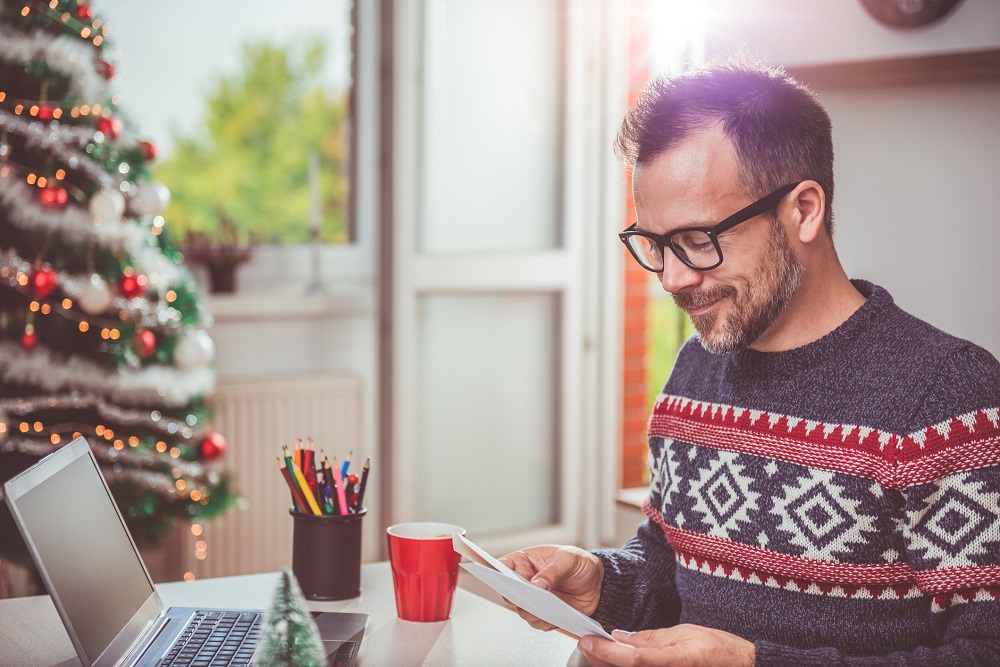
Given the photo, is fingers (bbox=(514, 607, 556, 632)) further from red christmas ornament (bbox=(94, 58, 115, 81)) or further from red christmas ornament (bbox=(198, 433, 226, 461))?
red christmas ornament (bbox=(94, 58, 115, 81))

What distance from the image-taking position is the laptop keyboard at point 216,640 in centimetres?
111

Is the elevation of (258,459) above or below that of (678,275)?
below

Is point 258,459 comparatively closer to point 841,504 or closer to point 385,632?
point 385,632

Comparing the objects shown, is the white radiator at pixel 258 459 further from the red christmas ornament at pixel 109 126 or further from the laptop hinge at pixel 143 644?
the laptop hinge at pixel 143 644

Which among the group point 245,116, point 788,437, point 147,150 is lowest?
Result: point 788,437

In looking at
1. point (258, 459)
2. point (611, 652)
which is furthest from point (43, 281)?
point (611, 652)

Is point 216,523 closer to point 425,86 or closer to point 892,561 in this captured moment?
point 425,86

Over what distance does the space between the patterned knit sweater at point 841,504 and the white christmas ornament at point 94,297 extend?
1401 millimetres

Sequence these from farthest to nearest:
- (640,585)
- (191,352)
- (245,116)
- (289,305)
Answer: (245,116)
(289,305)
(191,352)
(640,585)

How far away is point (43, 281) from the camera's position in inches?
88.0

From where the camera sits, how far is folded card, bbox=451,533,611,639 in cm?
104

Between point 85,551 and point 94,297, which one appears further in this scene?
point 94,297

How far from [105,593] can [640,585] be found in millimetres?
676

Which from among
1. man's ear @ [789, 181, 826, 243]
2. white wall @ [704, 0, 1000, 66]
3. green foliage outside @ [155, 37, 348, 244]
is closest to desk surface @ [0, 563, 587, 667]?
man's ear @ [789, 181, 826, 243]
